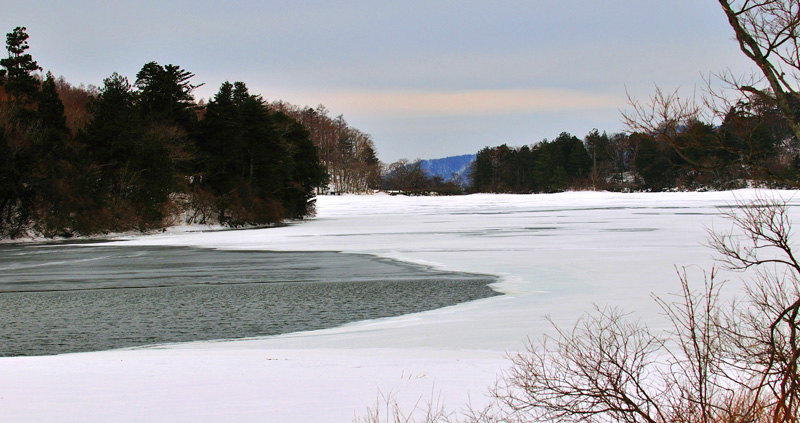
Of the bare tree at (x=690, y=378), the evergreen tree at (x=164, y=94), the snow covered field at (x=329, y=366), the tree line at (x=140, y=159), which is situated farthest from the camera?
the evergreen tree at (x=164, y=94)

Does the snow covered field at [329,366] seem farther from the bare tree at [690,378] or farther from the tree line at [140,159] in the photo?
the tree line at [140,159]

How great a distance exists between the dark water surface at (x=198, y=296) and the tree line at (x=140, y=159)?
14616 millimetres

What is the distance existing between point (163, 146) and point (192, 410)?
41.2m

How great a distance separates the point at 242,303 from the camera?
14.0 meters

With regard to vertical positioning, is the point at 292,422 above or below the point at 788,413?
below

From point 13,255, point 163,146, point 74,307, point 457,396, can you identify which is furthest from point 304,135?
point 457,396

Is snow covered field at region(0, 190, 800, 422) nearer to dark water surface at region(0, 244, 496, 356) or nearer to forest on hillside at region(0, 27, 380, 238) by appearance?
dark water surface at region(0, 244, 496, 356)

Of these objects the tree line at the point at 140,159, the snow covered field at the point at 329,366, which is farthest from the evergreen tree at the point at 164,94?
the snow covered field at the point at 329,366

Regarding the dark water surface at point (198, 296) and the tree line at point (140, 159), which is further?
the tree line at point (140, 159)

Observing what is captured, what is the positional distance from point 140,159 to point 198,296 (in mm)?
31552

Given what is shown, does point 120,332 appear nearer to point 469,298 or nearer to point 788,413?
point 469,298

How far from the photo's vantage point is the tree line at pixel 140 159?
3791cm

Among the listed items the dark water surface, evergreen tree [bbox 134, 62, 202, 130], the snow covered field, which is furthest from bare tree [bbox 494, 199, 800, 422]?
evergreen tree [bbox 134, 62, 202, 130]

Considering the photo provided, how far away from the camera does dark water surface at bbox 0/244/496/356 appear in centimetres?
1114
